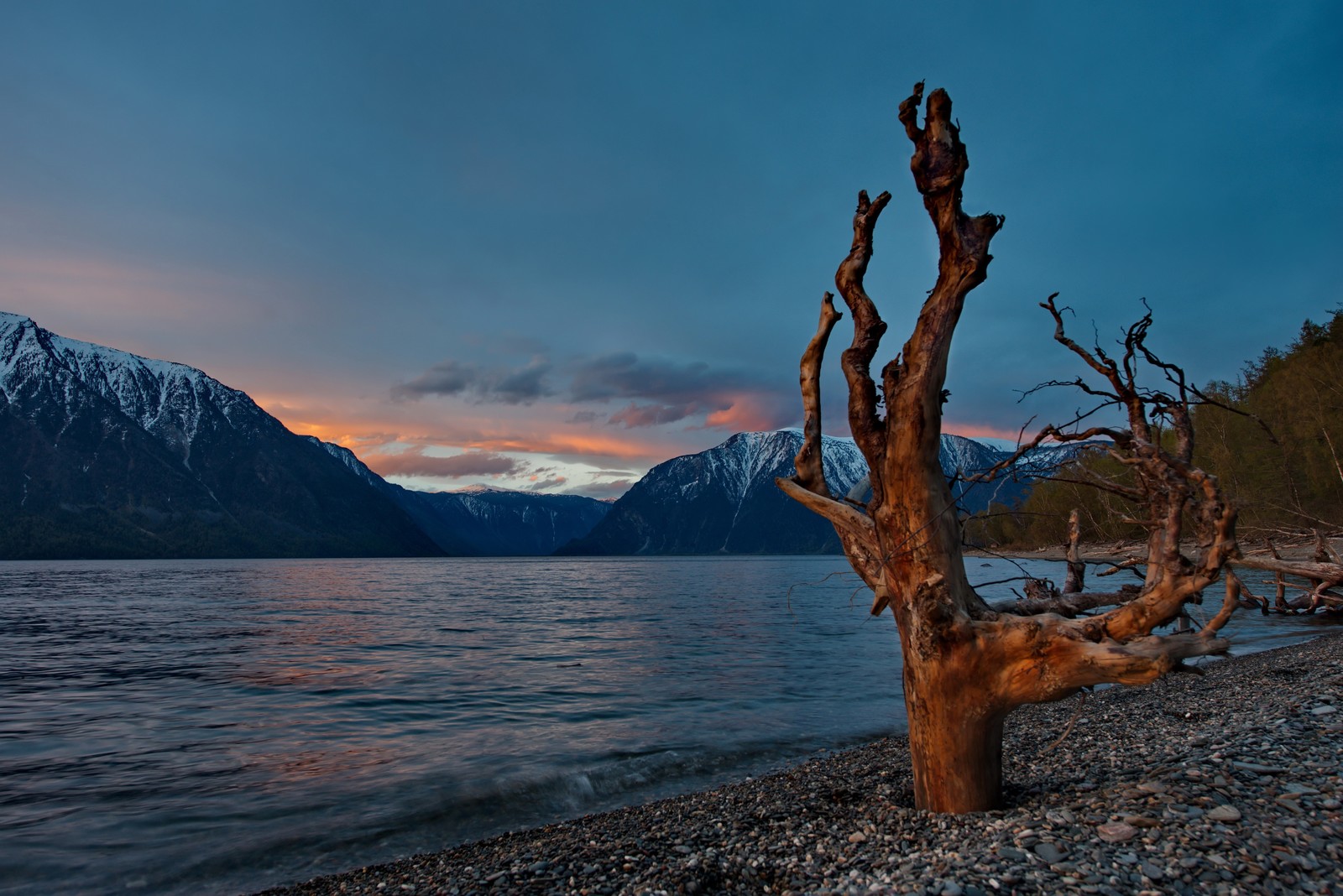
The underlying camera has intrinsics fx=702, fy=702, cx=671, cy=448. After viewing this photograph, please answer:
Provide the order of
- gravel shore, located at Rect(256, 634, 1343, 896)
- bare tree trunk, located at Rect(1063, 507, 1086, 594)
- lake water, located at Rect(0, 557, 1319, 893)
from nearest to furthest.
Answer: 1. gravel shore, located at Rect(256, 634, 1343, 896)
2. bare tree trunk, located at Rect(1063, 507, 1086, 594)
3. lake water, located at Rect(0, 557, 1319, 893)

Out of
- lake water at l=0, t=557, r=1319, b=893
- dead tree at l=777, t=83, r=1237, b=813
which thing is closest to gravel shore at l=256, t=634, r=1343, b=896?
dead tree at l=777, t=83, r=1237, b=813

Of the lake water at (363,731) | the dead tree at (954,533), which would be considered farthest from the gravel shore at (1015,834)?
the lake water at (363,731)

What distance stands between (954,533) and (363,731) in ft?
51.0

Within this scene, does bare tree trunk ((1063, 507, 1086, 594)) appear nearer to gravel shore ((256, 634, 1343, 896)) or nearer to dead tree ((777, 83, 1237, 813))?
dead tree ((777, 83, 1237, 813))

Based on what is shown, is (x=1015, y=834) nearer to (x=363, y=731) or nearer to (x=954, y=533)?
(x=954, y=533)

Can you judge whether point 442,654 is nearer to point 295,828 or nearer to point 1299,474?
point 295,828

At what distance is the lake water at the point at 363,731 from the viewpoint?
407 inches

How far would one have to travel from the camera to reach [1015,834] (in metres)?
6.02

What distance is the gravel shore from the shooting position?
17.2 ft

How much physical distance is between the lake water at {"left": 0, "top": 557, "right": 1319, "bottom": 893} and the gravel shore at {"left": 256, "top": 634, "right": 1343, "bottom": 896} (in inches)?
85.9

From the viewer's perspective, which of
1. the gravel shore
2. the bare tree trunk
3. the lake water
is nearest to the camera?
the gravel shore

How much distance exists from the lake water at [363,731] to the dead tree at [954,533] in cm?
146

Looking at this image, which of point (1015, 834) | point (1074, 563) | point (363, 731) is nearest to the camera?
point (1015, 834)

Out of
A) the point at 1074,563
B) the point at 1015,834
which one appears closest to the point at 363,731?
the point at 1015,834
